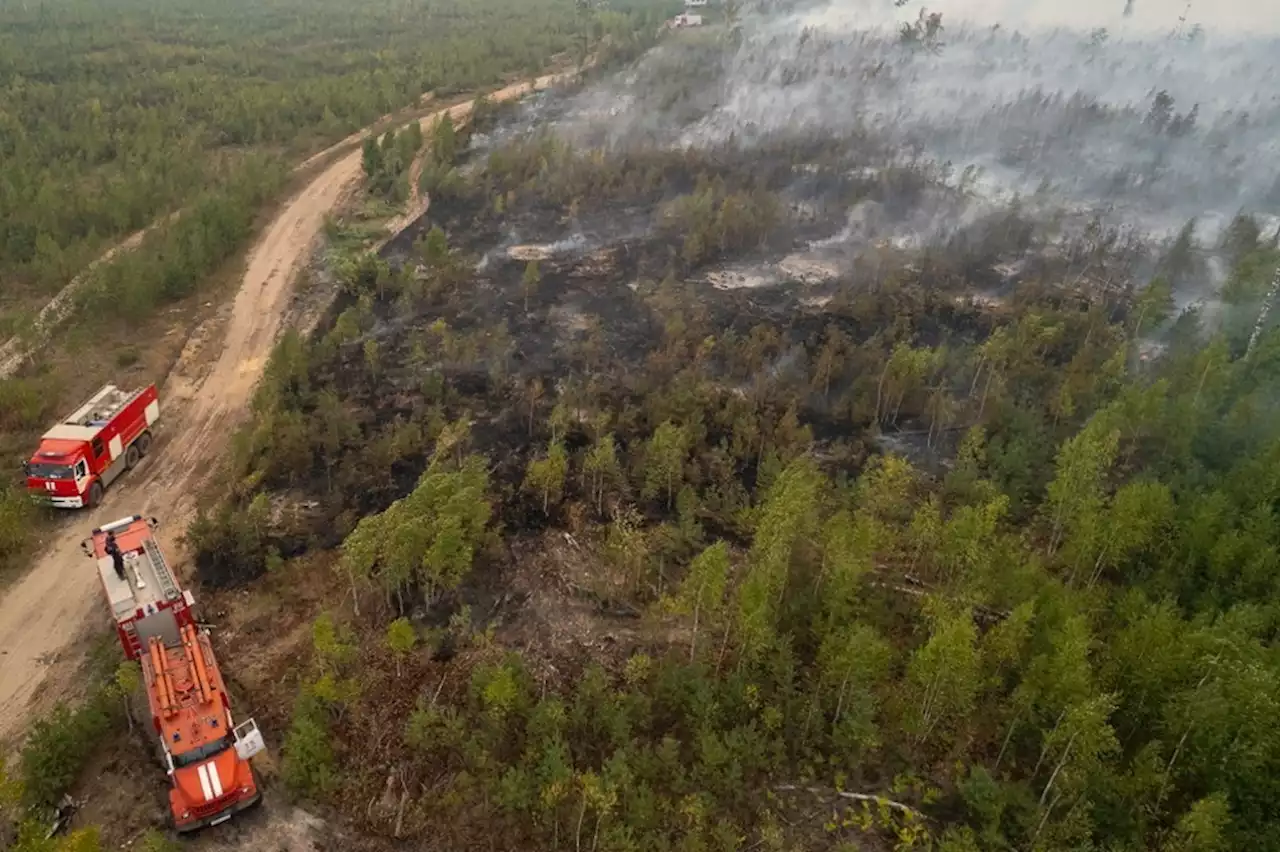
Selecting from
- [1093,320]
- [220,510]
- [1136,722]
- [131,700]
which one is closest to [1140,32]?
[1093,320]

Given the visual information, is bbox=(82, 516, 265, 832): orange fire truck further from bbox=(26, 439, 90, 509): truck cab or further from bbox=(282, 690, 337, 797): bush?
bbox=(26, 439, 90, 509): truck cab

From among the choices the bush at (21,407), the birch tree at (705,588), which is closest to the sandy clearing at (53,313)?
the bush at (21,407)

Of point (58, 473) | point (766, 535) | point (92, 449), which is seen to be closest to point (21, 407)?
point (92, 449)

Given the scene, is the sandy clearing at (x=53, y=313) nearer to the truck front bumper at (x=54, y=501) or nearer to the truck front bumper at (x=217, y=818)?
the truck front bumper at (x=54, y=501)

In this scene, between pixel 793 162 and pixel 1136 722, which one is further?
pixel 793 162

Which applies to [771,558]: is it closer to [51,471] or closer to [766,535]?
[766,535]

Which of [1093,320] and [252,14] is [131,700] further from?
[252,14]
